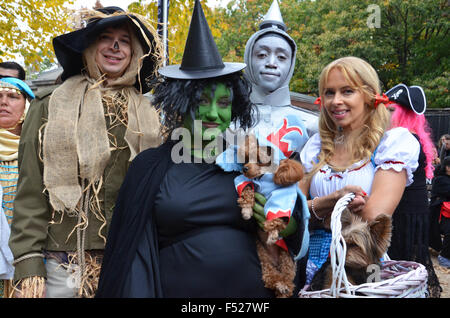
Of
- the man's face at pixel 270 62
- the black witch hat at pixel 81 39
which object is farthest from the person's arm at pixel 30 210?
the man's face at pixel 270 62

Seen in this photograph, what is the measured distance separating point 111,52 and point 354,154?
5.05 feet

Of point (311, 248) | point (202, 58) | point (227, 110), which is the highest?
point (202, 58)

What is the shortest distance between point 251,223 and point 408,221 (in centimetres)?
186

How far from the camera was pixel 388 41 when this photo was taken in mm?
14617

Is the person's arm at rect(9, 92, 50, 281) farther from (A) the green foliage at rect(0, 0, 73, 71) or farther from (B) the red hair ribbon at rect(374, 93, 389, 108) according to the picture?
(A) the green foliage at rect(0, 0, 73, 71)

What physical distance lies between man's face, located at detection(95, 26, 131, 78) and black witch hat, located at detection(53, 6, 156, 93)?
0.15 feet

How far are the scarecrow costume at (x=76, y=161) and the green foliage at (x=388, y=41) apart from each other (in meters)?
11.2

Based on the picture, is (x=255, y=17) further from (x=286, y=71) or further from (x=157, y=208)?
(x=157, y=208)

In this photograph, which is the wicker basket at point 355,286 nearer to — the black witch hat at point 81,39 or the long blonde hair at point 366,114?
the long blonde hair at point 366,114

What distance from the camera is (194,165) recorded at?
195cm

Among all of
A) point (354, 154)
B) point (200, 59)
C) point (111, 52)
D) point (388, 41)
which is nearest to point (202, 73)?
point (200, 59)

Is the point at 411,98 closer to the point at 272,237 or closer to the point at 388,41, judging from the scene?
the point at 272,237
